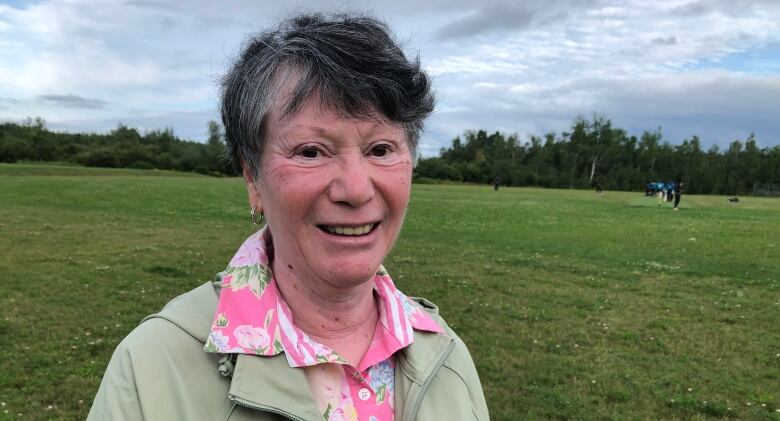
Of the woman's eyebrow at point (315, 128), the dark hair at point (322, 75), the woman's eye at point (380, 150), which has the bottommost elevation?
the woman's eye at point (380, 150)

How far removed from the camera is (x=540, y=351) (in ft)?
25.0

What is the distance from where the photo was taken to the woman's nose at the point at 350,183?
1721mm

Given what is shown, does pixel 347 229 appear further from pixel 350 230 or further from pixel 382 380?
pixel 382 380

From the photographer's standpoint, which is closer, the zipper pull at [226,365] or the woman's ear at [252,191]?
the zipper pull at [226,365]

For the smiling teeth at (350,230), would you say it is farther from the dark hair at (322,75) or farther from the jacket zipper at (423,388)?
the jacket zipper at (423,388)

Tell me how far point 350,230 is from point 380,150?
27cm

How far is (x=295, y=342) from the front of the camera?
1.75m

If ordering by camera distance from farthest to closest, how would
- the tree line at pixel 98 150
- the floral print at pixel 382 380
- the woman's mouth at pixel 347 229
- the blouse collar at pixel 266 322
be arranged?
1. the tree line at pixel 98 150
2. the floral print at pixel 382 380
3. the woman's mouth at pixel 347 229
4. the blouse collar at pixel 266 322

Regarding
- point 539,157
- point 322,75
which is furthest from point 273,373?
point 539,157

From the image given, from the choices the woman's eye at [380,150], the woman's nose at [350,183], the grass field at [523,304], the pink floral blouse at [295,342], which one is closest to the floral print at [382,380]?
the pink floral blouse at [295,342]

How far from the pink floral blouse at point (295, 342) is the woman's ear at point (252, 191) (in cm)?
11

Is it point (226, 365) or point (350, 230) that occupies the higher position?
point (350, 230)

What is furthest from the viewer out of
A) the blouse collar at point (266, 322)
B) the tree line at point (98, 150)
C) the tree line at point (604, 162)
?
the tree line at point (604, 162)

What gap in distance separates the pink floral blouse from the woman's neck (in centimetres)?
5
